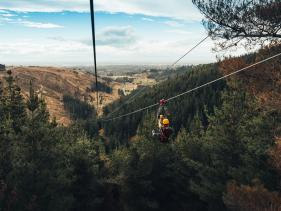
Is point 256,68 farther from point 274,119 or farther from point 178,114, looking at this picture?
point 178,114

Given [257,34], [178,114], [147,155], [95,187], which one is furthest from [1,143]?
[178,114]

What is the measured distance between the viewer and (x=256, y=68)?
54.6ft

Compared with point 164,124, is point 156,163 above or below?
below

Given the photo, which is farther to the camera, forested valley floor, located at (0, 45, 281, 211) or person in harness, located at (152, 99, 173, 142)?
forested valley floor, located at (0, 45, 281, 211)

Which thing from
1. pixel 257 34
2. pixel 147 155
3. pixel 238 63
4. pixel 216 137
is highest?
pixel 257 34

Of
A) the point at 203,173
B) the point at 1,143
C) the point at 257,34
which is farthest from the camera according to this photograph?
the point at 203,173

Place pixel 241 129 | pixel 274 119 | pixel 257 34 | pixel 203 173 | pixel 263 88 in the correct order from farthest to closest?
1. pixel 203 173
2. pixel 241 129
3. pixel 274 119
4. pixel 263 88
5. pixel 257 34

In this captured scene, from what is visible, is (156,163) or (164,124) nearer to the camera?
(164,124)

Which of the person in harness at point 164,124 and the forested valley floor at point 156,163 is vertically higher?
the person in harness at point 164,124

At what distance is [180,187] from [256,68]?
25199mm

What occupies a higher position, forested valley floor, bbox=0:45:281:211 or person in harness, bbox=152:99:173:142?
person in harness, bbox=152:99:173:142

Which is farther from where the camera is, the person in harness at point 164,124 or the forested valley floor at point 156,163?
the forested valley floor at point 156,163

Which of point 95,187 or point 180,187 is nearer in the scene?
point 95,187

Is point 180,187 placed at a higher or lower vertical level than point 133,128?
higher
